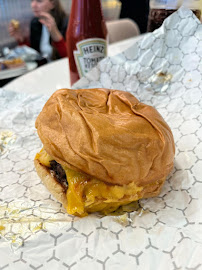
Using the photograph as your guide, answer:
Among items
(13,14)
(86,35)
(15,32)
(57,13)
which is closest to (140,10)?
(86,35)

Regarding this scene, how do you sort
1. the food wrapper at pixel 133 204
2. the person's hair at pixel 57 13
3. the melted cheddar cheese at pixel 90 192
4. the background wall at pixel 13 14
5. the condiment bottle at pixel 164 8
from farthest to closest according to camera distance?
the background wall at pixel 13 14 < the person's hair at pixel 57 13 < the condiment bottle at pixel 164 8 < the melted cheddar cheese at pixel 90 192 < the food wrapper at pixel 133 204

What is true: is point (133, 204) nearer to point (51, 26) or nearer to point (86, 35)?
point (86, 35)

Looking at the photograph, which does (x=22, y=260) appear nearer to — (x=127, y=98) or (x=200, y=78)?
(x=127, y=98)

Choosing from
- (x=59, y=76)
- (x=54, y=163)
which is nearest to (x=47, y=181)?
(x=54, y=163)

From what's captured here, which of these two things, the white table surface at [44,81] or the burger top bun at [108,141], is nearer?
the burger top bun at [108,141]

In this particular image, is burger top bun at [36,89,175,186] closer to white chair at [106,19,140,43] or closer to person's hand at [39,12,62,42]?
white chair at [106,19,140,43]

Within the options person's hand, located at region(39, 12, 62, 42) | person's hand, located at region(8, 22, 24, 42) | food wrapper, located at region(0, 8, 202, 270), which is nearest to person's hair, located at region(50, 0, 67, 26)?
person's hand, located at region(39, 12, 62, 42)

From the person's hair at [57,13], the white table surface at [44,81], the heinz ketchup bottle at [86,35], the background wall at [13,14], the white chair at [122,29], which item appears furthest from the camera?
the background wall at [13,14]

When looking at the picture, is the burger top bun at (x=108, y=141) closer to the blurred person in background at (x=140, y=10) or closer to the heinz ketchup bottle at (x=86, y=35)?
the heinz ketchup bottle at (x=86, y=35)

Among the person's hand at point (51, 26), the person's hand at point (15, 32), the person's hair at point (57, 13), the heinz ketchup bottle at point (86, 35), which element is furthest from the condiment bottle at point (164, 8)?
the person's hand at point (15, 32)
